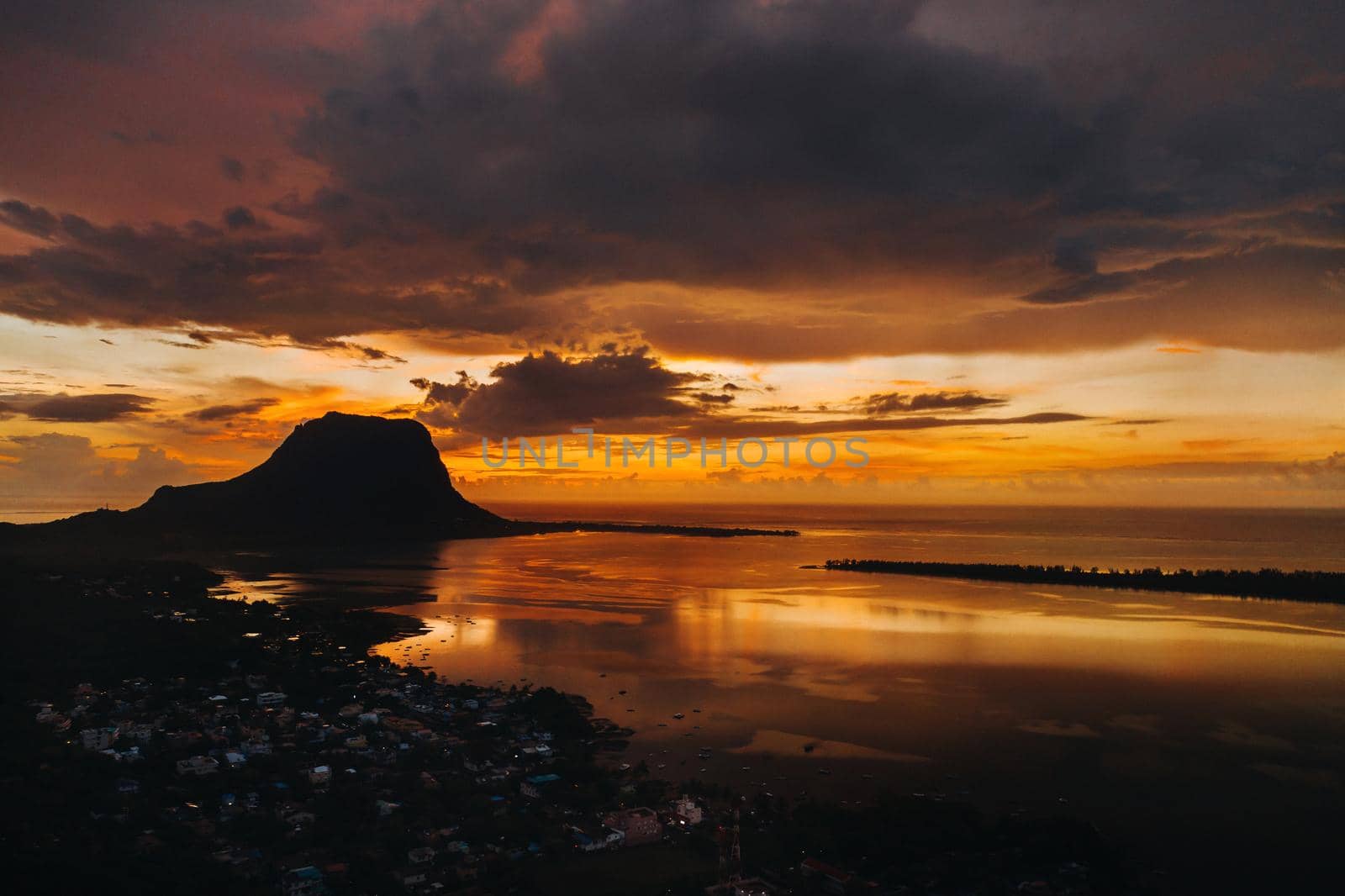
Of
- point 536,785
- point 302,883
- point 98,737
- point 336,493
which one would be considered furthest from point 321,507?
point 302,883

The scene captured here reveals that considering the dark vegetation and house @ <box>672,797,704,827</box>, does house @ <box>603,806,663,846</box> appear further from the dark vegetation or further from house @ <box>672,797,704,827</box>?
the dark vegetation

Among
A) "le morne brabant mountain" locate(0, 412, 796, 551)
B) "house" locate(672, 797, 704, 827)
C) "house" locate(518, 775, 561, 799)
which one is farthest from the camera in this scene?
"le morne brabant mountain" locate(0, 412, 796, 551)

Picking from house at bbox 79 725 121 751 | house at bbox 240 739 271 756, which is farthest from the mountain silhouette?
house at bbox 240 739 271 756

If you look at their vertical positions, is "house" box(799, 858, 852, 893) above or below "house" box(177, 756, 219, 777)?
below

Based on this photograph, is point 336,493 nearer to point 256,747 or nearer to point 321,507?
point 321,507

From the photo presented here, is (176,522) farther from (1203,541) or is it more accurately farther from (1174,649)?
(1203,541)

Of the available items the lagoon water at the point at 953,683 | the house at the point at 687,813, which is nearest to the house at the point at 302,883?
the house at the point at 687,813
